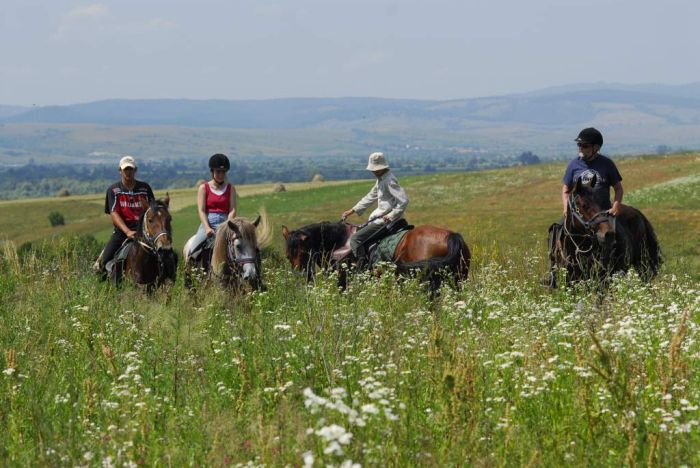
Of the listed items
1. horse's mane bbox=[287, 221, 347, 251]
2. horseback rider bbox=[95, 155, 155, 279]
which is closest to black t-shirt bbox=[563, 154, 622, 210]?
horse's mane bbox=[287, 221, 347, 251]

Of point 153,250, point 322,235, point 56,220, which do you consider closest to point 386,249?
point 322,235

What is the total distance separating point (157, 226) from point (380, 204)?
3410 millimetres

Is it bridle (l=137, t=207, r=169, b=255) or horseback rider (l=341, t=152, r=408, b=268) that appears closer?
bridle (l=137, t=207, r=169, b=255)

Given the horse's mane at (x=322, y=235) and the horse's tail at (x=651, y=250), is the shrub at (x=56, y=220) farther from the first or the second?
the horse's tail at (x=651, y=250)

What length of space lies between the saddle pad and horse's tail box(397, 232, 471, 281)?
488mm

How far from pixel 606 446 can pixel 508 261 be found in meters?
10.5

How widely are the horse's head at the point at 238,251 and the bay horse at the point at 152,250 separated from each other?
0.66 m

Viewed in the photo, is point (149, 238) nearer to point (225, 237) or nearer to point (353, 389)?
point (225, 237)

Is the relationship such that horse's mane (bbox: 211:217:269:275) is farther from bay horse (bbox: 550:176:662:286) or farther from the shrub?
the shrub

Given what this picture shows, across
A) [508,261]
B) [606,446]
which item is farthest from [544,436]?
[508,261]

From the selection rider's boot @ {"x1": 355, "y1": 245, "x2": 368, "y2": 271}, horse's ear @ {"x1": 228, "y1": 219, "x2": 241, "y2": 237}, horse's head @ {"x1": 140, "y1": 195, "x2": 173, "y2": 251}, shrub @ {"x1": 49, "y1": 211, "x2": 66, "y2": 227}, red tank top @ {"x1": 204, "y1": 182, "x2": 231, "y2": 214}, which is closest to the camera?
horse's ear @ {"x1": 228, "y1": 219, "x2": 241, "y2": 237}

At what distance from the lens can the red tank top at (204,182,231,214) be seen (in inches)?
544

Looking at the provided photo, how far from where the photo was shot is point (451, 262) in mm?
13508

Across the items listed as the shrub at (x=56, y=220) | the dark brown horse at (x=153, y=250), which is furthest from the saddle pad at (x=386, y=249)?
the shrub at (x=56, y=220)
